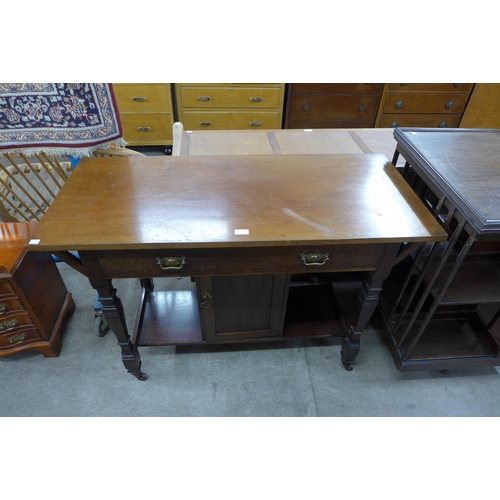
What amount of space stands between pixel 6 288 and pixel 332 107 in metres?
2.73

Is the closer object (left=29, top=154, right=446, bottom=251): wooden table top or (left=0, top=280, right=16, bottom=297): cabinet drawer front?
(left=29, top=154, right=446, bottom=251): wooden table top

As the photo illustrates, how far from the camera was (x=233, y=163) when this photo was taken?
52.7 inches

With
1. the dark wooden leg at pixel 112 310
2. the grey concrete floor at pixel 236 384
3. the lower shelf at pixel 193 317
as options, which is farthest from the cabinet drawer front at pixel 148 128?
the dark wooden leg at pixel 112 310

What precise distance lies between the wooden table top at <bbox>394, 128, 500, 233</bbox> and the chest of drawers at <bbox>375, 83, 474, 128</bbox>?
1723mm

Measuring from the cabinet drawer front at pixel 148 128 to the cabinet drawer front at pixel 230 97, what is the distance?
24 cm

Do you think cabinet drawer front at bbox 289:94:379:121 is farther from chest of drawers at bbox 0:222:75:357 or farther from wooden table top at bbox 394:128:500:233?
chest of drawers at bbox 0:222:75:357

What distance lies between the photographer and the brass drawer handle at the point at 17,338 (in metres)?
1.49

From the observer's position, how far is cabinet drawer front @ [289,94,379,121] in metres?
2.91

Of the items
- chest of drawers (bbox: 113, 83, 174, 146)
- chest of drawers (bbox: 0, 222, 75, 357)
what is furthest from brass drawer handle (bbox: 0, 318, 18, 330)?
chest of drawers (bbox: 113, 83, 174, 146)

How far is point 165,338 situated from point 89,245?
2.21ft

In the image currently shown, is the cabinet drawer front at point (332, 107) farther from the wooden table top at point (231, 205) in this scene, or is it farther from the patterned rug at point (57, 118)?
the patterned rug at point (57, 118)

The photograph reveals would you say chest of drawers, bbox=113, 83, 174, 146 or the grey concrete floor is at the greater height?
chest of drawers, bbox=113, 83, 174, 146

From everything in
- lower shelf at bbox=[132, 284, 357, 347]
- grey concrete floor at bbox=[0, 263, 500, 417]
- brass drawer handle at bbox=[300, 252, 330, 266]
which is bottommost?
grey concrete floor at bbox=[0, 263, 500, 417]

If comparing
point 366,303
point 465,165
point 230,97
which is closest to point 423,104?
point 230,97
